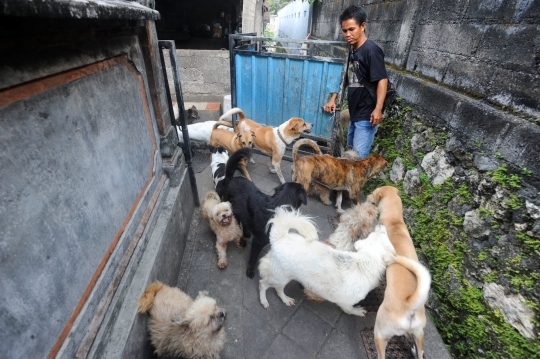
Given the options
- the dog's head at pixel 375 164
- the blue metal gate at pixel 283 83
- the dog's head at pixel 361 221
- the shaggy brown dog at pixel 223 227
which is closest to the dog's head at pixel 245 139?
the blue metal gate at pixel 283 83

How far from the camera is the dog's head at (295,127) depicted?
482 centimetres

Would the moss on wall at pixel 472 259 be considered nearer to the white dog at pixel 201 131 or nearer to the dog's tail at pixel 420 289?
the dog's tail at pixel 420 289

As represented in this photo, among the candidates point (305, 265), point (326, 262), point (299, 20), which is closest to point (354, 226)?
point (326, 262)

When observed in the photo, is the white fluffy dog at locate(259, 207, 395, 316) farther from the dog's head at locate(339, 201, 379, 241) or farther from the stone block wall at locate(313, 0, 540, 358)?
the stone block wall at locate(313, 0, 540, 358)

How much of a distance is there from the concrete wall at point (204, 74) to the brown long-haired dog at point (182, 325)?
655 cm

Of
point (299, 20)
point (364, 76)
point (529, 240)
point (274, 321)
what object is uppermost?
point (299, 20)

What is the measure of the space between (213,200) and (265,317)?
5.90 feet

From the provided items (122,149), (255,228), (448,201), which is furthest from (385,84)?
(122,149)

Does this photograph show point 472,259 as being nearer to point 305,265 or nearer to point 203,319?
point 305,265

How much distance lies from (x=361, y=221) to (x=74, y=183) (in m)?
2.76

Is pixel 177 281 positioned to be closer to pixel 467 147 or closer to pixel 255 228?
pixel 255 228

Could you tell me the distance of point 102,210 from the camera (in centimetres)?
198

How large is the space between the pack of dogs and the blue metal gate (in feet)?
5.95

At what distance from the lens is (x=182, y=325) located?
2.11 meters
